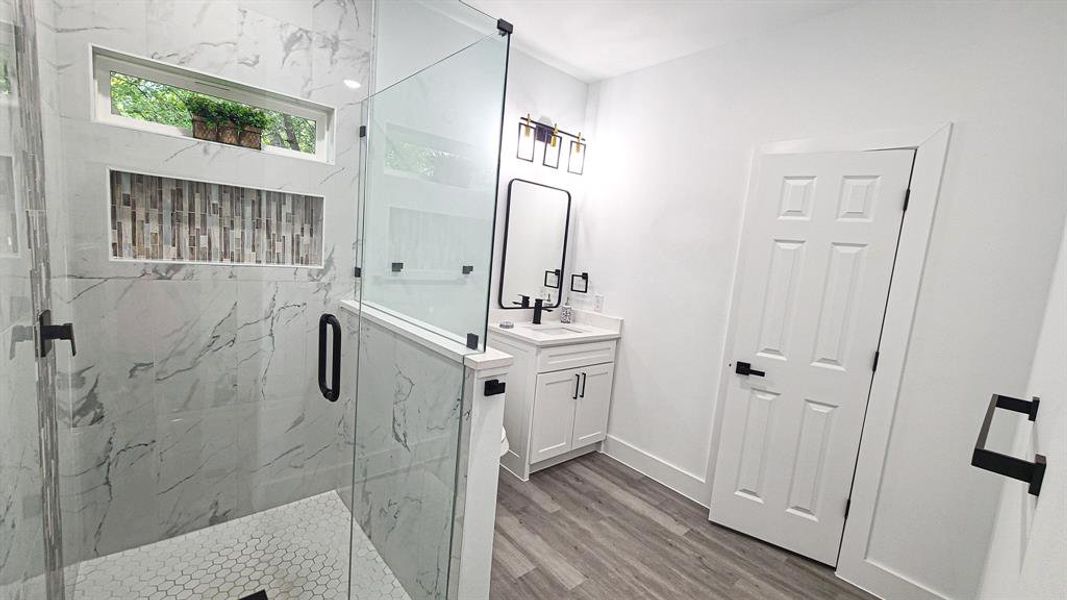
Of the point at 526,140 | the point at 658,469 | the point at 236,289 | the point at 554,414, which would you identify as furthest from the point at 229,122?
the point at 658,469

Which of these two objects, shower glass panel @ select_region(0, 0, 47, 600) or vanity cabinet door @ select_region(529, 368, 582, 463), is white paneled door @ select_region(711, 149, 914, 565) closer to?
vanity cabinet door @ select_region(529, 368, 582, 463)

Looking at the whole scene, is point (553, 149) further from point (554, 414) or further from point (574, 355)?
point (554, 414)

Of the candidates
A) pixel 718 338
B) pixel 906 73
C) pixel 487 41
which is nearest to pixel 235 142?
pixel 487 41

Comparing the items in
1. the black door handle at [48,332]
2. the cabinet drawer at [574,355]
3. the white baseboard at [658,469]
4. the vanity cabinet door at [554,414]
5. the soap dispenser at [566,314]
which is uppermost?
the black door handle at [48,332]

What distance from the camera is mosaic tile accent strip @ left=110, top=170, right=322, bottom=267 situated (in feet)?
5.74

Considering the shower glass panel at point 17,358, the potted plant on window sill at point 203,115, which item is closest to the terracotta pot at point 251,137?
the potted plant on window sill at point 203,115

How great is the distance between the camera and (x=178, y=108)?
5.96 ft

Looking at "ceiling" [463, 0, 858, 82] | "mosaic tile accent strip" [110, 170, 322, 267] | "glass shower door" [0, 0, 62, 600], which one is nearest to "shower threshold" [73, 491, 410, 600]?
"glass shower door" [0, 0, 62, 600]

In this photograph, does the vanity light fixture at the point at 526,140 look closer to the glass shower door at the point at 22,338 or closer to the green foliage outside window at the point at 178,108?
the green foliage outside window at the point at 178,108

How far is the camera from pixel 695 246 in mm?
2695

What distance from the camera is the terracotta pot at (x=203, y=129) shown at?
1812 mm

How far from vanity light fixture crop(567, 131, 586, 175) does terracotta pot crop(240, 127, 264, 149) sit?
2.08 m

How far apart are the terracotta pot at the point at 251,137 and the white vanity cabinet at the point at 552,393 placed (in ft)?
5.38

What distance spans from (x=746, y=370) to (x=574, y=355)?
1.04 metres
